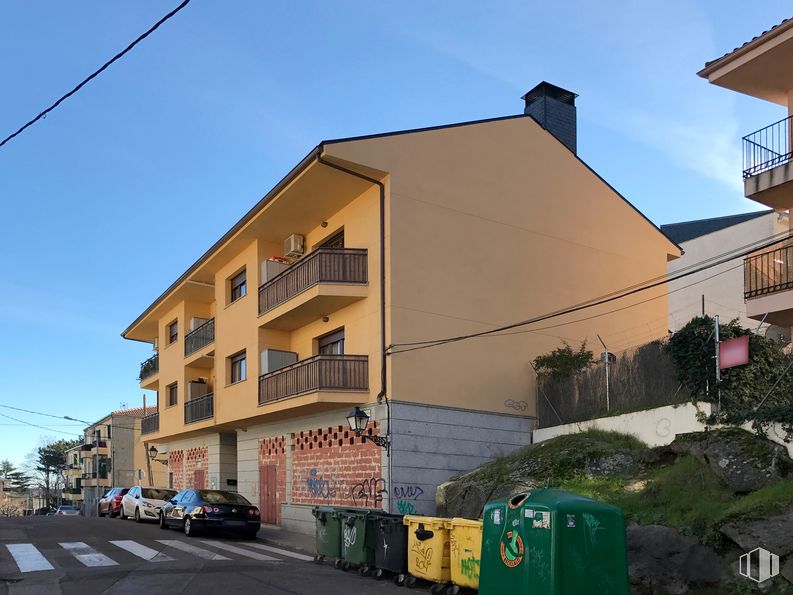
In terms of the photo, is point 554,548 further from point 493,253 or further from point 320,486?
point 320,486

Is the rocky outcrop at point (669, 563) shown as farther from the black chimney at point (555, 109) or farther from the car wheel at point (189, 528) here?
the black chimney at point (555, 109)

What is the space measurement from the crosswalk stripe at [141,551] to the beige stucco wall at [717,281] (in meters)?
20.2

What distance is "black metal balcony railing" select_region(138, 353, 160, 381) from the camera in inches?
1540

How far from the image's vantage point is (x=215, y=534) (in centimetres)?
2200

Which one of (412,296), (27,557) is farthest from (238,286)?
(27,557)

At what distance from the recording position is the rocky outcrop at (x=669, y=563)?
11.0 metres

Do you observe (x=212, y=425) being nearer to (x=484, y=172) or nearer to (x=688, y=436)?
(x=484, y=172)

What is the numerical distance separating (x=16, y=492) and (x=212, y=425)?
4437 inches

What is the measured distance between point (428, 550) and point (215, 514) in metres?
10.2

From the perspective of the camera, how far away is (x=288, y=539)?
69.7 feet

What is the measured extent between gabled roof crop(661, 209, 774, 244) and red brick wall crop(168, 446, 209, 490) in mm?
21701

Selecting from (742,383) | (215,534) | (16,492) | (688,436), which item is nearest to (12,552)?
(215,534)

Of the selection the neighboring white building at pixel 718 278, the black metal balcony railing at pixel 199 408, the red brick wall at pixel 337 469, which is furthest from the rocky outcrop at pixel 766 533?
the black metal balcony railing at pixel 199 408

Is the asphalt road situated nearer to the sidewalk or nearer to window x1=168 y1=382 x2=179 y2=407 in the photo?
the sidewalk
